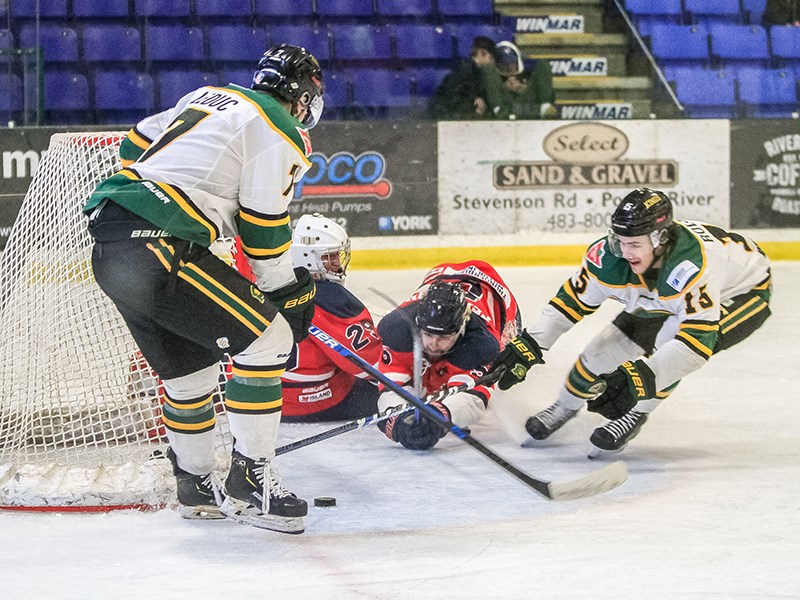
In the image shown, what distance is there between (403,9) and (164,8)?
1602mm

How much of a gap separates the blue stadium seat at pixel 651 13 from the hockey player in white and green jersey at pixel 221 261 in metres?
6.10

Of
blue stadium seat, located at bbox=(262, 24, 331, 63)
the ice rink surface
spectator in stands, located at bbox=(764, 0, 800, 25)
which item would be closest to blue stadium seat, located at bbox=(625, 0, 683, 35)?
spectator in stands, located at bbox=(764, 0, 800, 25)

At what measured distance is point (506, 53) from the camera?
25.6ft

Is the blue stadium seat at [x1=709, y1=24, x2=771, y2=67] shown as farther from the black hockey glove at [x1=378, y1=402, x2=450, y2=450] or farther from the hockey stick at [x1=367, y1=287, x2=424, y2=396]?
the black hockey glove at [x1=378, y1=402, x2=450, y2=450]

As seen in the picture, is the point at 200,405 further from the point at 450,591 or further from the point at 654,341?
the point at 654,341

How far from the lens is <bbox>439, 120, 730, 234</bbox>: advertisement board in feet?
24.6

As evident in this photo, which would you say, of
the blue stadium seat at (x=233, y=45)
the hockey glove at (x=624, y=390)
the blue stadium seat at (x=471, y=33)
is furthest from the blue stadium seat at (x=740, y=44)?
the hockey glove at (x=624, y=390)

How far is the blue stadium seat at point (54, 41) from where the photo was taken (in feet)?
23.8

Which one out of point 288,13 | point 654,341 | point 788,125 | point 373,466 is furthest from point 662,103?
point 373,466

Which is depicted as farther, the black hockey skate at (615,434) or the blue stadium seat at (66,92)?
the blue stadium seat at (66,92)

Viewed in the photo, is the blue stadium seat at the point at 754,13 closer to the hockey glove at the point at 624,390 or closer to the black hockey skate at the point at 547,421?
the black hockey skate at the point at 547,421

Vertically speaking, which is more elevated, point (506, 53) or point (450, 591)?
point (506, 53)

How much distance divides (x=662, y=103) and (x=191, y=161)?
565cm

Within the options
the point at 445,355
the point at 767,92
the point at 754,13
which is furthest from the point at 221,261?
the point at 754,13
